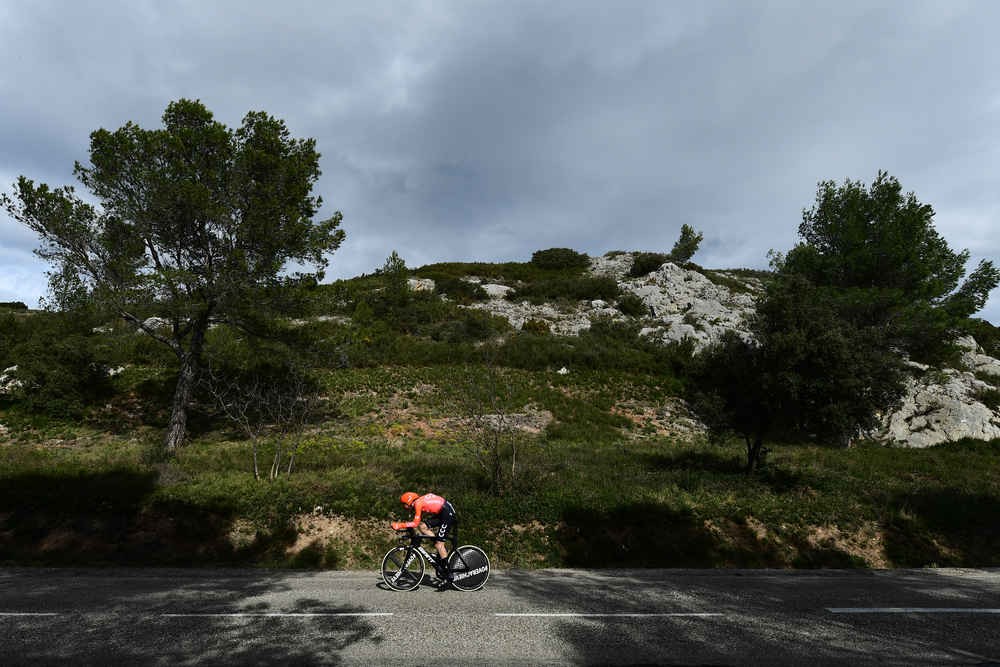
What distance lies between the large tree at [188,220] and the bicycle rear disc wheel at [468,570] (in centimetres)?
1390

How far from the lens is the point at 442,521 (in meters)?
9.38

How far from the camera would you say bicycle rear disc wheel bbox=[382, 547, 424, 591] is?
9.30 meters

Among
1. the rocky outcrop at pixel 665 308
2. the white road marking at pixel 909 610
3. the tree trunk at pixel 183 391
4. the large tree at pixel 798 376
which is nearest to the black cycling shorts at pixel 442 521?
the white road marking at pixel 909 610

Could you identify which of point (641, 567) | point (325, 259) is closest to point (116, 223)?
point (325, 259)

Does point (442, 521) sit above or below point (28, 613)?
above

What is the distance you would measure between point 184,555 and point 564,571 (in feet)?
29.4

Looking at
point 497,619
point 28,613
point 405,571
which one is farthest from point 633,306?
point 28,613

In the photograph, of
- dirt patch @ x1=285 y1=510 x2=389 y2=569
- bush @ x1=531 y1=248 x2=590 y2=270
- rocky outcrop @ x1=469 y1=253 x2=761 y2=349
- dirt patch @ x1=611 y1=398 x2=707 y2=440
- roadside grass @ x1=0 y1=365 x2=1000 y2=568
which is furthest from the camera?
bush @ x1=531 y1=248 x2=590 y2=270

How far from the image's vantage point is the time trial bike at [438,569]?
925 centimetres

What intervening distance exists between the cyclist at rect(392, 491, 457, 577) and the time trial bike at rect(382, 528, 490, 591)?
9cm

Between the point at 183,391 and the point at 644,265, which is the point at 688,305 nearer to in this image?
the point at 644,265

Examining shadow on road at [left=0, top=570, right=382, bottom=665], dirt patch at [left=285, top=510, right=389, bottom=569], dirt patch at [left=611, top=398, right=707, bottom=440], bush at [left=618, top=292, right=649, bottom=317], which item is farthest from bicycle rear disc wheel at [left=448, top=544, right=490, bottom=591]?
bush at [left=618, top=292, right=649, bottom=317]

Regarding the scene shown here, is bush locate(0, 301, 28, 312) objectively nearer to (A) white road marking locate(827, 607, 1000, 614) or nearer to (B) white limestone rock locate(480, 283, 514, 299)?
(B) white limestone rock locate(480, 283, 514, 299)

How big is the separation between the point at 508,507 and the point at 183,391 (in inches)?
586
